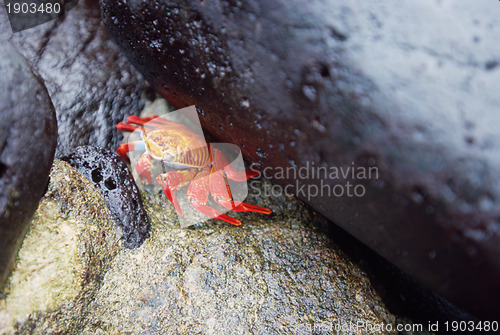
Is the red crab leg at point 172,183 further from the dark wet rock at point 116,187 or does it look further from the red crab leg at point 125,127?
the red crab leg at point 125,127

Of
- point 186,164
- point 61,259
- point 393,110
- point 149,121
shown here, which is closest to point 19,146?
point 61,259

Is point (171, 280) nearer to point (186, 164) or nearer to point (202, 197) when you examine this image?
point (202, 197)

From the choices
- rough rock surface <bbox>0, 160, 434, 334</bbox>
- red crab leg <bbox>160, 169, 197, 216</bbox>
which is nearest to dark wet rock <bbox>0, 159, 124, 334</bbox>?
rough rock surface <bbox>0, 160, 434, 334</bbox>

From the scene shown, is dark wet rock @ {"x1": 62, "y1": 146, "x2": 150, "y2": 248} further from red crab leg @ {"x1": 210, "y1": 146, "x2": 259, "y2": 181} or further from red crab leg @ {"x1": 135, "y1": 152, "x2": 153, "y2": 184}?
red crab leg @ {"x1": 210, "y1": 146, "x2": 259, "y2": 181}

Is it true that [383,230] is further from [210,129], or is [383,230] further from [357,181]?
[210,129]

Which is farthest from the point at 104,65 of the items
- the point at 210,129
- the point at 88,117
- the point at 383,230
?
the point at 383,230
